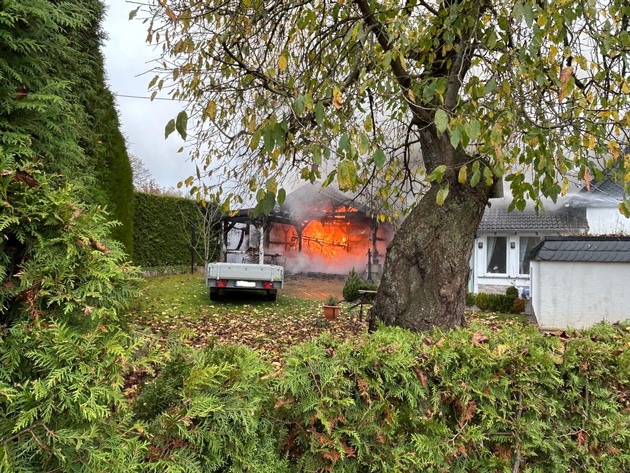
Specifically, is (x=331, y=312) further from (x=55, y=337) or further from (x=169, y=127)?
(x=55, y=337)

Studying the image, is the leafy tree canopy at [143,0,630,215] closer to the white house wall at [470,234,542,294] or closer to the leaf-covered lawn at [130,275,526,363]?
the leaf-covered lawn at [130,275,526,363]

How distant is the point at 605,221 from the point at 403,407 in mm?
16779

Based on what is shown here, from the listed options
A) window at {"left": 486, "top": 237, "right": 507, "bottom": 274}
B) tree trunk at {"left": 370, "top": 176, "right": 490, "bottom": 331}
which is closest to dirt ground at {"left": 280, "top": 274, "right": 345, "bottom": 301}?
window at {"left": 486, "top": 237, "right": 507, "bottom": 274}

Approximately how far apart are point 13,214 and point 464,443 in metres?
2.10

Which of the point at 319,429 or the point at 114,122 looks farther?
the point at 114,122

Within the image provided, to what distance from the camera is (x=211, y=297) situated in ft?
33.5

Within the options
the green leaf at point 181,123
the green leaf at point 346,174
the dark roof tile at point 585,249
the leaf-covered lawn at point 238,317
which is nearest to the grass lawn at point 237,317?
the leaf-covered lawn at point 238,317

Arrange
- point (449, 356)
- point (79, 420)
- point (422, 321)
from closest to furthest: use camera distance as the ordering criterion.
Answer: point (79, 420) < point (449, 356) < point (422, 321)

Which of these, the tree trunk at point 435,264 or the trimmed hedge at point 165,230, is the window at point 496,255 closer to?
the trimmed hedge at point 165,230

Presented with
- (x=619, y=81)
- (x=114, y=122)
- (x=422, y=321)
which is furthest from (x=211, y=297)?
(x=619, y=81)

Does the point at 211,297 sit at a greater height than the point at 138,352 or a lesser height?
lesser

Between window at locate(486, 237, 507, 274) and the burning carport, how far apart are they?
4.12 metres

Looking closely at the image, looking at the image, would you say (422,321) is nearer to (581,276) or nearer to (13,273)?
(13,273)

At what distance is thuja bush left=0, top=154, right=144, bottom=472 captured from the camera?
1107 mm
